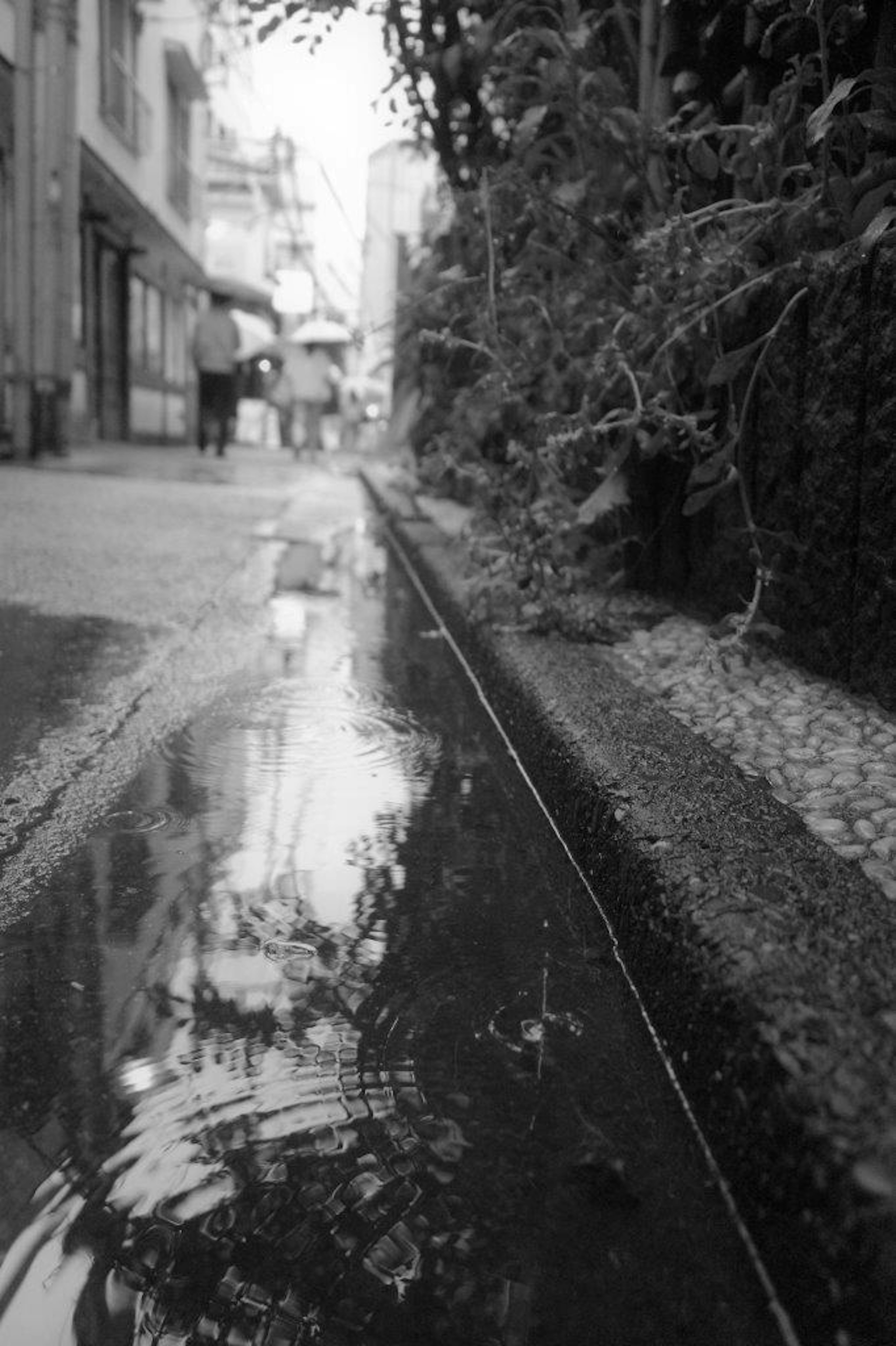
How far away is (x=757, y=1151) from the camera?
0.91 m

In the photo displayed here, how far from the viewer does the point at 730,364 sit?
224cm

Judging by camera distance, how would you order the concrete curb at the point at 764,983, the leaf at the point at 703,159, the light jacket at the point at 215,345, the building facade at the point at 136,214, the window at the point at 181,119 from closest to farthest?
the concrete curb at the point at 764,983 < the leaf at the point at 703,159 < the building facade at the point at 136,214 < the light jacket at the point at 215,345 < the window at the point at 181,119

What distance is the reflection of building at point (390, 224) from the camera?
9.09 m

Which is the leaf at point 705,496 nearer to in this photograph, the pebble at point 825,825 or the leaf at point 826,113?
the leaf at point 826,113

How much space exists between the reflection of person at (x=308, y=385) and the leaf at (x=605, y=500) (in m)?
15.0

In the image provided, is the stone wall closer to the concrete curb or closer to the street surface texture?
the concrete curb

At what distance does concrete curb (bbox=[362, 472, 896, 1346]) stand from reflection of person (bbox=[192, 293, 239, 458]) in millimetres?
12158

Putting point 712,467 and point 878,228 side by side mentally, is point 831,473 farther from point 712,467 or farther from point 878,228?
point 878,228

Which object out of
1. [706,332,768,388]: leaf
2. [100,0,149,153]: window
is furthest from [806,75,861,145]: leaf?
[100,0,149,153]: window

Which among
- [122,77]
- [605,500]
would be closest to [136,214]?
[122,77]

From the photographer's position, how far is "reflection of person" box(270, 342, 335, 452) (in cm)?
1727

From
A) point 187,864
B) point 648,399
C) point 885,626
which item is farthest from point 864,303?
point 187,864

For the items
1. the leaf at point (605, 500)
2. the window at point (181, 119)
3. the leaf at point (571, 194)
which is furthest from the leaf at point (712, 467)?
the window at point (181, 119)

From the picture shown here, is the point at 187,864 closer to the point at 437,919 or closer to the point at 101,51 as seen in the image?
the point at 437,919
